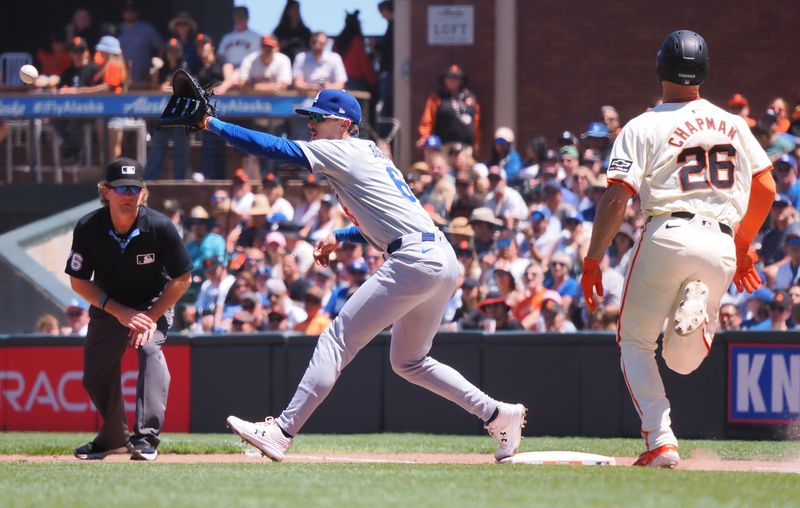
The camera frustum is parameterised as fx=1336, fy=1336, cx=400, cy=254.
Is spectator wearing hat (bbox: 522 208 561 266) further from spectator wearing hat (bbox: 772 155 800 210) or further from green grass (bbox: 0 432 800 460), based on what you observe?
green grass (bbox: 0 432 800 460)

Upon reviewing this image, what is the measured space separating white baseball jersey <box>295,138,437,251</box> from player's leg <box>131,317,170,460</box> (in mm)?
1682

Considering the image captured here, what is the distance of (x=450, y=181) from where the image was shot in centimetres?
1569

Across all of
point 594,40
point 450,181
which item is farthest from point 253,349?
point 594,40

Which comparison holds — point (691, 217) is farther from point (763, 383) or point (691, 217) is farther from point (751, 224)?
point (763, 383)

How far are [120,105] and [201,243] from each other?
255 centimetres

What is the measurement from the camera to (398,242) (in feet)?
23.5

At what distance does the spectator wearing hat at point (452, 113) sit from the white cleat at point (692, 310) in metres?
11.2

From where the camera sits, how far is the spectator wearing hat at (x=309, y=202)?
15695mm

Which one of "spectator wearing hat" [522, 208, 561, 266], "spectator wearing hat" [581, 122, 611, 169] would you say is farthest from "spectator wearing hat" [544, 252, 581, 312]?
"spectator wearing hat" [581, 122, 611, 169]

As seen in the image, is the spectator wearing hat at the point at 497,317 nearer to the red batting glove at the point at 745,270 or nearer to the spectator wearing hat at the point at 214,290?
the spectator wearing hat at the point at 214,290

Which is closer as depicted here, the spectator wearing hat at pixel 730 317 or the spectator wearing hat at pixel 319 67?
the spectator wearing hat at pixel 730 317

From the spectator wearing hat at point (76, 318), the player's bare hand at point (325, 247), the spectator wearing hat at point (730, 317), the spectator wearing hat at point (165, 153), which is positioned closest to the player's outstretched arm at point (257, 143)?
the player's bare hand at point (325, 247)

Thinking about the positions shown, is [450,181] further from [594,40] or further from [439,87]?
[594,40]

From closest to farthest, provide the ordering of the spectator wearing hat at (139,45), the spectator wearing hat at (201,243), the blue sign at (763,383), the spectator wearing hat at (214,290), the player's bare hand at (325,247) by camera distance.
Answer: the player's bare hand at (325,247), the blue sign at (763,383), the spectator wearing hat at (214,290), the spectator wearing hat at (201,243), the spectator wearing hat at (139,45)
